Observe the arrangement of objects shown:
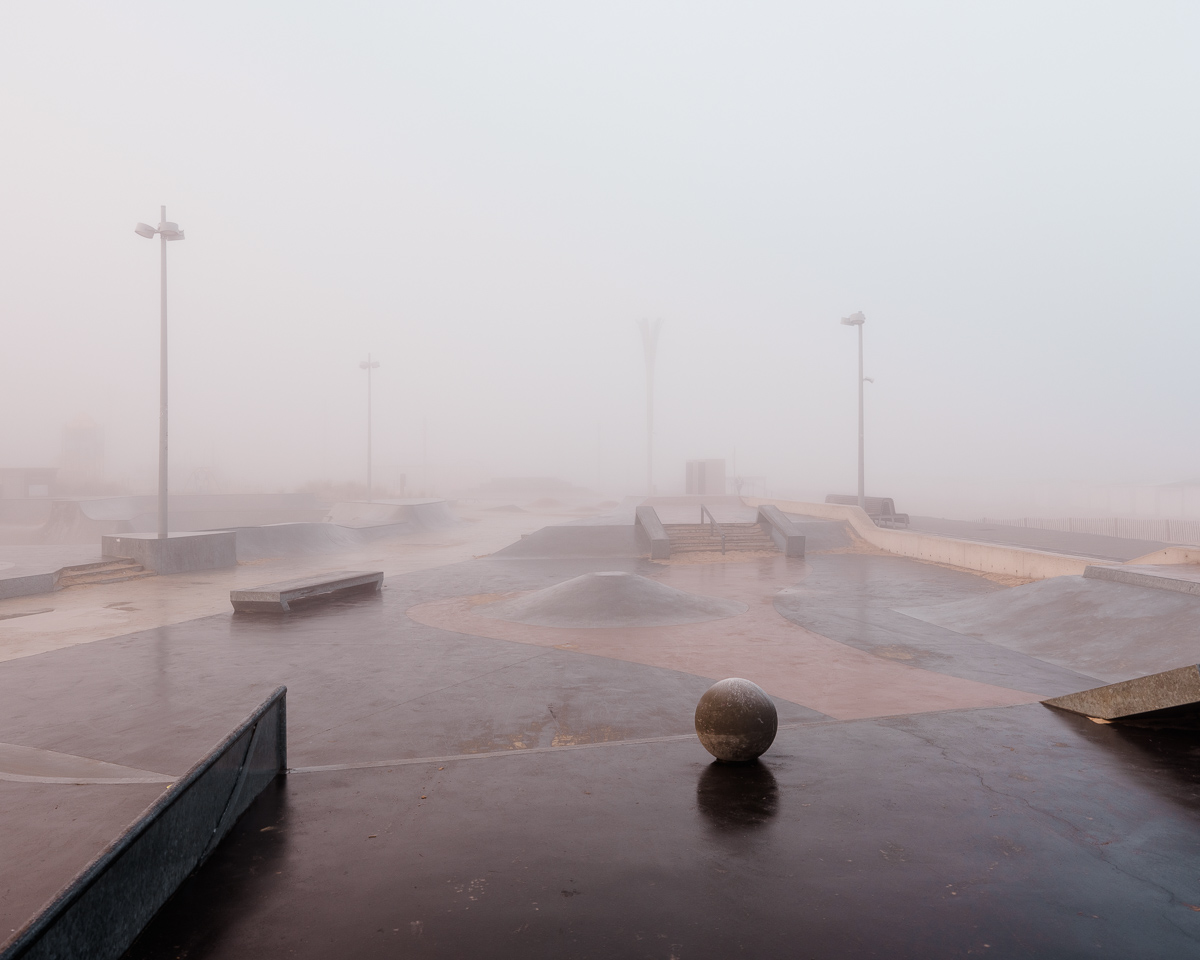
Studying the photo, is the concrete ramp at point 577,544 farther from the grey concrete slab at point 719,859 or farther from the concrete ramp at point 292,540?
the grey concrete slab at point 719,859

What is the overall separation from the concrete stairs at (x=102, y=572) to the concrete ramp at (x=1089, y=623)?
18856 millimetres

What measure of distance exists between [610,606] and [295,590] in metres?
6.38

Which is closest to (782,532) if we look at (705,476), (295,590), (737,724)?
(295,590)

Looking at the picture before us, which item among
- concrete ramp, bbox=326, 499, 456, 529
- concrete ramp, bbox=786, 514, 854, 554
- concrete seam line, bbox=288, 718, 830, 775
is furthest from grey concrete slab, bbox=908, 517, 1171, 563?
concrete ramp, bbox=326, 499, 456, 529

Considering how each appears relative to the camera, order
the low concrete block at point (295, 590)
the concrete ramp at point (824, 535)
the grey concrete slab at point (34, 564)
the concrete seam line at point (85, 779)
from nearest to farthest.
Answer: the concrete seam line at point (85, 779) < the low concrete block at point (295, 590) < the grey concrete slab at point (34, 564) < the concrete ramp at point (824, 535)

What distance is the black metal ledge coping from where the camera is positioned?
2689 millimetres

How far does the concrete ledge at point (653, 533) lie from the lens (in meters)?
23.4

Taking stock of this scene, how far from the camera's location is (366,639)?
435 inches

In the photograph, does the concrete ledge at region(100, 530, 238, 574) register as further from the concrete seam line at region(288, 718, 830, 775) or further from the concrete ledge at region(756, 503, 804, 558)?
the concrete ledge at region(756, 503, 804, 558)

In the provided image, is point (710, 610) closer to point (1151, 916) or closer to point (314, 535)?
point (1151, 916)

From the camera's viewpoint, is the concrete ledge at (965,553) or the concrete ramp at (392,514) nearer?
the concrete ledge at (965,553)

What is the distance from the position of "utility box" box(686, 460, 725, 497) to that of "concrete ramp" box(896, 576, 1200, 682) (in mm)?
35561

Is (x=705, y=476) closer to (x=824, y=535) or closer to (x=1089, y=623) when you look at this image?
(x=824, y=535)

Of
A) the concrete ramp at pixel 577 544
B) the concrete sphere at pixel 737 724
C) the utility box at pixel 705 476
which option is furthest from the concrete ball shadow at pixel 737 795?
the utility box at pixel 705 476
